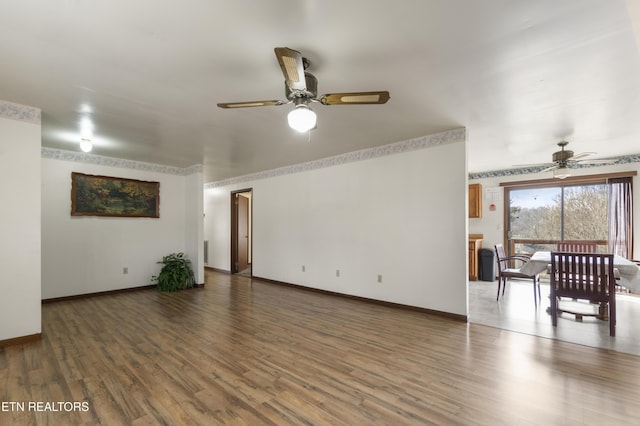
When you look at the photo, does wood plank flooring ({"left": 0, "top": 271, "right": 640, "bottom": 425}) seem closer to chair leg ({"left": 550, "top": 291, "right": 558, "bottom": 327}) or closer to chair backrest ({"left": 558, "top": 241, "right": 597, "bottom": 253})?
chair leg ({"left": 550, "top": 291, "right": 558, "bottom": 327})

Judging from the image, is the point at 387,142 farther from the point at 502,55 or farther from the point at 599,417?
the point at 599,417

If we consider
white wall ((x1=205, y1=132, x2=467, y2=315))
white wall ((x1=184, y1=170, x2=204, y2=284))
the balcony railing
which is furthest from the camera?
the balcony railing

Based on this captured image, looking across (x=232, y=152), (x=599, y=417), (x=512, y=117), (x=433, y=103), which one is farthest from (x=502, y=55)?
(x=232, y=152)

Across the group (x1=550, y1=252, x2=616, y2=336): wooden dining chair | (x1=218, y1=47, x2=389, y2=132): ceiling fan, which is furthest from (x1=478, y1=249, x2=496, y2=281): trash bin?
(x1=218, y1=47, x2=389, y2=132): ceiling fan

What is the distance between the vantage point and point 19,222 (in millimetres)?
3021

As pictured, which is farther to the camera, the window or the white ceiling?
the window

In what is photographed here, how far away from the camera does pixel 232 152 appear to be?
4.89 m

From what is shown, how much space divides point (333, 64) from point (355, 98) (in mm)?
381

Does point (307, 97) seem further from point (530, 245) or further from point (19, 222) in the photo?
point (530, 245)

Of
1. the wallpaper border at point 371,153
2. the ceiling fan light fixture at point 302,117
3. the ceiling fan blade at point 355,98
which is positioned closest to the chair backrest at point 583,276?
the wallpaper border at point 371,153

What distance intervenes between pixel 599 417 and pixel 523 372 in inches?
22.5

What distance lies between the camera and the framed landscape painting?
193 inches

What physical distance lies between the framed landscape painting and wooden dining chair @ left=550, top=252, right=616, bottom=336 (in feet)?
22.4

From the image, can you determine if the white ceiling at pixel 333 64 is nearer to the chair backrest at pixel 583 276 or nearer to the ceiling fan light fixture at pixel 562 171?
the ceiling fan light fixture at pixel 562 171
